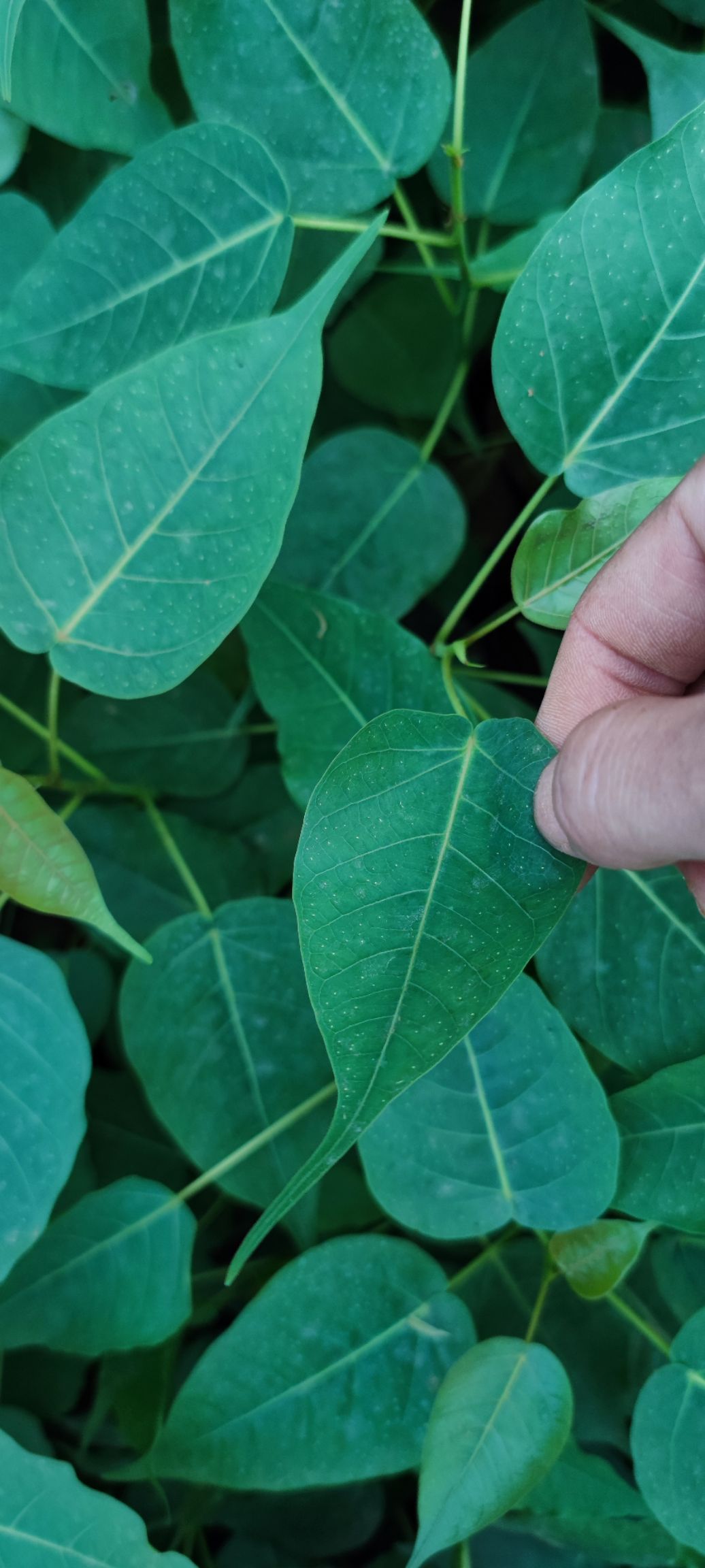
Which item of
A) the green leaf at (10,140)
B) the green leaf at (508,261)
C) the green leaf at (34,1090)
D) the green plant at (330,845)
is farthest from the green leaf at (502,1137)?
the green leaf at (10,140)

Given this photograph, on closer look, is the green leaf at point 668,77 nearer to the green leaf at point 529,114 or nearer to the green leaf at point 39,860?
the green leaf at point 529,114

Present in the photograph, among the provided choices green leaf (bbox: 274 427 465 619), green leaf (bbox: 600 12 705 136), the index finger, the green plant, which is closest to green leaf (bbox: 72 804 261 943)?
the green plant

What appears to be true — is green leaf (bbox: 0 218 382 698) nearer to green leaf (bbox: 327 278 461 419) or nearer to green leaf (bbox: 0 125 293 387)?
green leaf (bbox: 0 125 293 387)

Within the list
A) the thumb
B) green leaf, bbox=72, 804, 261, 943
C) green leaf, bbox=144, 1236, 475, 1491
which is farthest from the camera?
green leaf, bbox=72, 804, 261, 943

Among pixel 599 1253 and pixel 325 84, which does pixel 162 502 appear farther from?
pixel 599 1253

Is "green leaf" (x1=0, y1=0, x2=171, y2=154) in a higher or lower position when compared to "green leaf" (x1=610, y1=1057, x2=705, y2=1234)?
higher

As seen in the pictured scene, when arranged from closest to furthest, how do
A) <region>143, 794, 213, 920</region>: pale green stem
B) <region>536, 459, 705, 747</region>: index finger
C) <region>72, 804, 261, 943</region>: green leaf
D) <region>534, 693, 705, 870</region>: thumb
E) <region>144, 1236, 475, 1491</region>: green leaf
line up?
1. <region>534, 693, 705, 870</region>: thumb
2. <region>536, 459, 705, 747</region>: index finger
3. <region>144, 1236, 475, 1491</region>: green leaf
4. <region>143, 794, 213, 920</region>: pale green stem
5. <region>72, 804, 261, 943</region>: green leaf

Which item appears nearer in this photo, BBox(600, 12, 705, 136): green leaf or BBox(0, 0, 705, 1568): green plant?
BBox(0, 0, 705, 1568): green plant

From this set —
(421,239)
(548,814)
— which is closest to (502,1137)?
(548,814)

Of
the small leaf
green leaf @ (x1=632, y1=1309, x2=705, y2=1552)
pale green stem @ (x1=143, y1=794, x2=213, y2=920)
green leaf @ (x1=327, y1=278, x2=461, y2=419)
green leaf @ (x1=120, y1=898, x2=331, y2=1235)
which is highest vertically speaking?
green leaf @ (x1=327, y1=278, x2=461, y2=419)
